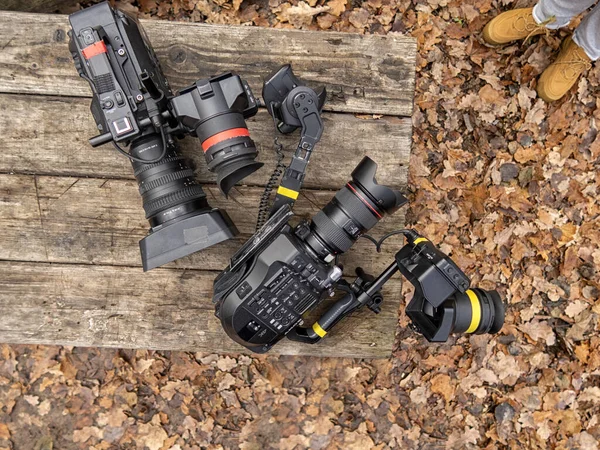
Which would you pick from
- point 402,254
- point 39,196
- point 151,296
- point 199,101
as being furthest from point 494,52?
point 39,196

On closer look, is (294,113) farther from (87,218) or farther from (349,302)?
(87,218)

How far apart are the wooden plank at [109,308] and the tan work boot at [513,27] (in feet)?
5.17

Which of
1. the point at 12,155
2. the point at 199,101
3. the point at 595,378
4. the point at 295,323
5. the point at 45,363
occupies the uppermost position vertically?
the point at 199,101

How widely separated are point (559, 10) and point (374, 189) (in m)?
1.55

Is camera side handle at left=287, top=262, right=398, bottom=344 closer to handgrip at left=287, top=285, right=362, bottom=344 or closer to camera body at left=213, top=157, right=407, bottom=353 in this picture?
handgrip at left=287, top=285, right=362, bottom=344

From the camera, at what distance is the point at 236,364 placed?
2871mm

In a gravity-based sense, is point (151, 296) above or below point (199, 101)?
below

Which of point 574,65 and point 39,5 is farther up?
point 574,65

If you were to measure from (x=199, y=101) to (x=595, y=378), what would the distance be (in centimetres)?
279

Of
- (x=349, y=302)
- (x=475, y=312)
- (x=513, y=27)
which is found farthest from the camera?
(x=513, y=27)

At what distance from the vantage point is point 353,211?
196cm

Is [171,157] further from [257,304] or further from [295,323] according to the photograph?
[295,323]

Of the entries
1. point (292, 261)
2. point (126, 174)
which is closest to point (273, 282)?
point (292, 261)

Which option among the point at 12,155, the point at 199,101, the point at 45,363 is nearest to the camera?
the point at 199,101
